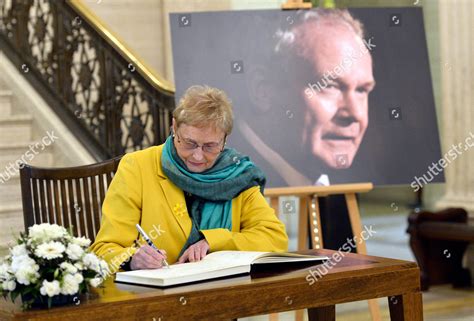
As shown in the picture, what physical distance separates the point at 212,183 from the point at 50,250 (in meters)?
0.95

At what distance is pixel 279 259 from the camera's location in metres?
3.13

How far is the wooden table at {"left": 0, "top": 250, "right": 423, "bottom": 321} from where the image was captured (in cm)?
262

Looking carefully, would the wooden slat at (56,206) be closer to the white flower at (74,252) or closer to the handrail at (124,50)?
the white flower at (74,252)

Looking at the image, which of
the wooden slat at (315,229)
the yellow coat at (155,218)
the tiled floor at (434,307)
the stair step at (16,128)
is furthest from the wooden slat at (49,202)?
the stair step at (16,128)

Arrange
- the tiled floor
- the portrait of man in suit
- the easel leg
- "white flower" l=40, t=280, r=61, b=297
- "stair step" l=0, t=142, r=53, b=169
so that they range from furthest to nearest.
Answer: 1. "stair step" l=0, t=142, r=53, b=169
2. the tiled floor
3. the portrait of man in suit
4. the easel leg
5. "white flower" l=40, t=280, r=61, b=297

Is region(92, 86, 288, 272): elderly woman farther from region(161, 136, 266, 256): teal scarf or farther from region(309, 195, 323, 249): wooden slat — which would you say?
region(309, 195, 323, 249): wooden slat

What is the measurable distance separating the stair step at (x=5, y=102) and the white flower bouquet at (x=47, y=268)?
565 cm

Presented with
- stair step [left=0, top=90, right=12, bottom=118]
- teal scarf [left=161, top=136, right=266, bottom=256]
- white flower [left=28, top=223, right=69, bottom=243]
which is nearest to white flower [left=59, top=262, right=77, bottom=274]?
white flower [left=28, top=223, right=69, bottom=243]

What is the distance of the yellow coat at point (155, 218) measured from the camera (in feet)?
11.3

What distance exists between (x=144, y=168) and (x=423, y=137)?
109 inches

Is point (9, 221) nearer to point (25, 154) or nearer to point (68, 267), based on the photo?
Answer: point (25, 154)

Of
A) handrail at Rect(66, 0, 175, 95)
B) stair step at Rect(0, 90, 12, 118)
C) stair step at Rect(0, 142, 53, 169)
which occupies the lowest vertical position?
stair step at Rect(0, 142, 53, 169)

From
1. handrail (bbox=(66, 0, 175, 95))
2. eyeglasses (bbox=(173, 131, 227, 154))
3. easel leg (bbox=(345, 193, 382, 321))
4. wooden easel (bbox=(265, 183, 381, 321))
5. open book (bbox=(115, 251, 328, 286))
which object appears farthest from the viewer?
handrail (bbox=(66, 0, 175, 95))

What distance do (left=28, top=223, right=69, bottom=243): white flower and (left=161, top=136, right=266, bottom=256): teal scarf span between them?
797 mm
